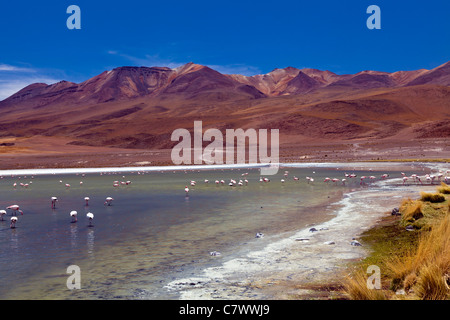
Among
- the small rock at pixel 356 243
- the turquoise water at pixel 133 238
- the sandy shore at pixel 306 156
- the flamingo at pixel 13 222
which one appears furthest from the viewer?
the sandy shore at pixel 306 156

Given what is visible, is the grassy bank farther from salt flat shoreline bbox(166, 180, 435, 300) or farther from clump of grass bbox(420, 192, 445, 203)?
clump of grass bbox(420, 192, 445, 203)

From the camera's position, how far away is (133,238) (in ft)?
41.2

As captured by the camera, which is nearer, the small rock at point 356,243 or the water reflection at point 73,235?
the small rock at point 356,243

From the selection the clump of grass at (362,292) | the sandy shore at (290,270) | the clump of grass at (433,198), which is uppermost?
the clump of grass at (433,198)

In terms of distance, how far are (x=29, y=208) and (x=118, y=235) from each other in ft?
28.7

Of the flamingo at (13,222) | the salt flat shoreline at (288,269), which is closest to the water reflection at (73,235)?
the flamingo at (13,222)

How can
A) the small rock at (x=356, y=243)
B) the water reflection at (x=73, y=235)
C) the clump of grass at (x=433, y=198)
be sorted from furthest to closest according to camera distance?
the clump of grass at (x=433, y=198) → the water reflection at (x=73, y=235) → the small rock at (x=356, y=243)

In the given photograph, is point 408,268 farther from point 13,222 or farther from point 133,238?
point 13,222

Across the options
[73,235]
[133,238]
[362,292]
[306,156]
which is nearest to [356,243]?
[362,292]

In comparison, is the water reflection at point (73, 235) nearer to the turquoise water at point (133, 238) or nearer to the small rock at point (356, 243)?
the turquoise water at point (133, 238)

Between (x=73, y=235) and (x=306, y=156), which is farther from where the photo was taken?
(x=306, y=156)

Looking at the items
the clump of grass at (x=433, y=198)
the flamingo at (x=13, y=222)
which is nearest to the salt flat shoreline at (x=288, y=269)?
the clump of grass at (x=433, y=198)

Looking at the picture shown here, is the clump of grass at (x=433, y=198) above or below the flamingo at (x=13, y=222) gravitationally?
above

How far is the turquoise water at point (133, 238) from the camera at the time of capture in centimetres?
827
